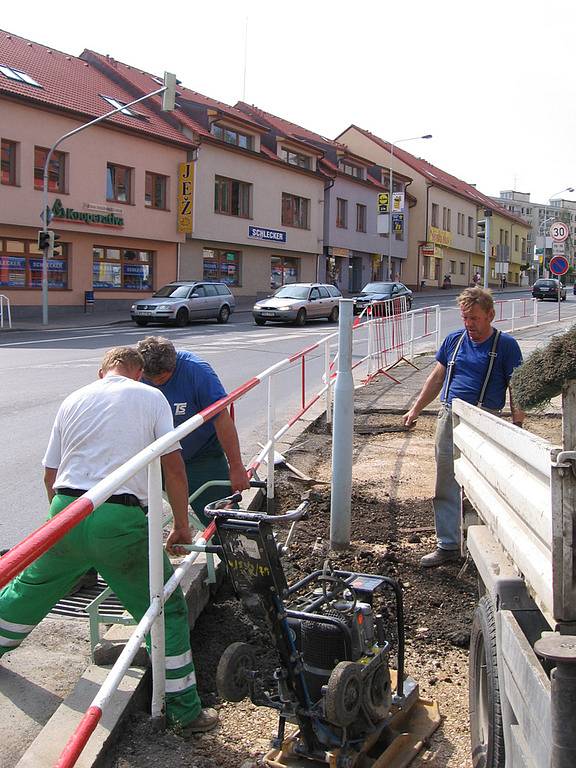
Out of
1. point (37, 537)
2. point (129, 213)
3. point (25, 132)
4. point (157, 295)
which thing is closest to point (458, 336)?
point (37, 537)

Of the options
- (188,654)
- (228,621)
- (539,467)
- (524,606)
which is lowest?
(228,621)

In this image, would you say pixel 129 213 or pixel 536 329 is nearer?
pixel 536 329

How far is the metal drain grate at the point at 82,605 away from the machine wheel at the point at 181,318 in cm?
2280

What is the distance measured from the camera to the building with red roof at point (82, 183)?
2875 cm

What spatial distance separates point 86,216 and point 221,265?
9890 mm

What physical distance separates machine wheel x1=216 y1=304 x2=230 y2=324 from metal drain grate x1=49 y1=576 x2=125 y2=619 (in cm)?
2493

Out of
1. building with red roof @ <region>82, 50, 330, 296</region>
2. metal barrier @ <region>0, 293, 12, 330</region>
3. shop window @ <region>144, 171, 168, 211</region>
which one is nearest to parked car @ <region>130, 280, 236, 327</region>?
metal barrier @ <region>0, 293, 12, 330</region>

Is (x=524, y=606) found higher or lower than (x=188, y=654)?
higher

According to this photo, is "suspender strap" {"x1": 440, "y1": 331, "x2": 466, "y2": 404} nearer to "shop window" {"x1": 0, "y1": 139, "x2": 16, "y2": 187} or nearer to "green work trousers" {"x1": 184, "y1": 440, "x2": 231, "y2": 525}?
"green work trousers" {"x1": 184, "y1": 440, "x2": 231, "y2": 525}

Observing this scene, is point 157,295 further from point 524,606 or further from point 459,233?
point 459,233

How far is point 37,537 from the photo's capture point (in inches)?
83.4

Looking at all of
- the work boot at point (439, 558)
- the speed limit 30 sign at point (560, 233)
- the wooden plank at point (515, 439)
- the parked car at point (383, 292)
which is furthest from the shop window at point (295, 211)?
the wooden plank at point (515, 439)

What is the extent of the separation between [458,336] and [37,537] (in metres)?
3.91

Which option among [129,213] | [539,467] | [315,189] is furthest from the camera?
[315,189]
